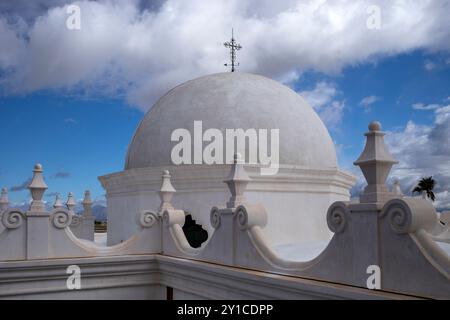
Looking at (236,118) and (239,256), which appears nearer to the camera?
(239,256)

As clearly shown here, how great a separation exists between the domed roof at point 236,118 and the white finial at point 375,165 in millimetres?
8860

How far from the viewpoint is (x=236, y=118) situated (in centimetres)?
1350

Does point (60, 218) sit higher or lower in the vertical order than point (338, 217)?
lower

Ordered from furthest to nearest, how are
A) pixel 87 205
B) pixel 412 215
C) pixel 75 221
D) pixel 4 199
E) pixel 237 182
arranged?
pixel 87 205, pixel 75 221, pixel 4 199, pixel 237 182, pixel 412 215

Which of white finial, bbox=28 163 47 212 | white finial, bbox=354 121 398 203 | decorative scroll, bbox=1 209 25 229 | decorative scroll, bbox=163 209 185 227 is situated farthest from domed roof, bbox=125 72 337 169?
white finial, bbox=354 121 398 203

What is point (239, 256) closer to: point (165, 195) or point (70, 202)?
point (165, 195)

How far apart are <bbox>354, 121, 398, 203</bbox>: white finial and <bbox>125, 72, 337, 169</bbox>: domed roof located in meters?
8.86

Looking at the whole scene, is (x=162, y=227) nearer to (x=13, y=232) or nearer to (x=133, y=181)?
(x=13, y=232)

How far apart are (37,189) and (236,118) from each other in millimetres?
7042

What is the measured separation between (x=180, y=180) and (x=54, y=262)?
5.83m

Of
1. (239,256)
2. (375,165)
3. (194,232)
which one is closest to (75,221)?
(194,232)

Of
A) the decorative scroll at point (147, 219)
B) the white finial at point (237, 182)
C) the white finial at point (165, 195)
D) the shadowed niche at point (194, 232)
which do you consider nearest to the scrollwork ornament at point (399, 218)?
the white finial at point (237, 182)

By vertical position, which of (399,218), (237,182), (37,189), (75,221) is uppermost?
(237,182)

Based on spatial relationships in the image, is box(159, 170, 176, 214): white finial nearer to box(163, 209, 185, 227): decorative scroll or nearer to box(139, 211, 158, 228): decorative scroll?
box(139, 211, 158, 228): decorative scroll
